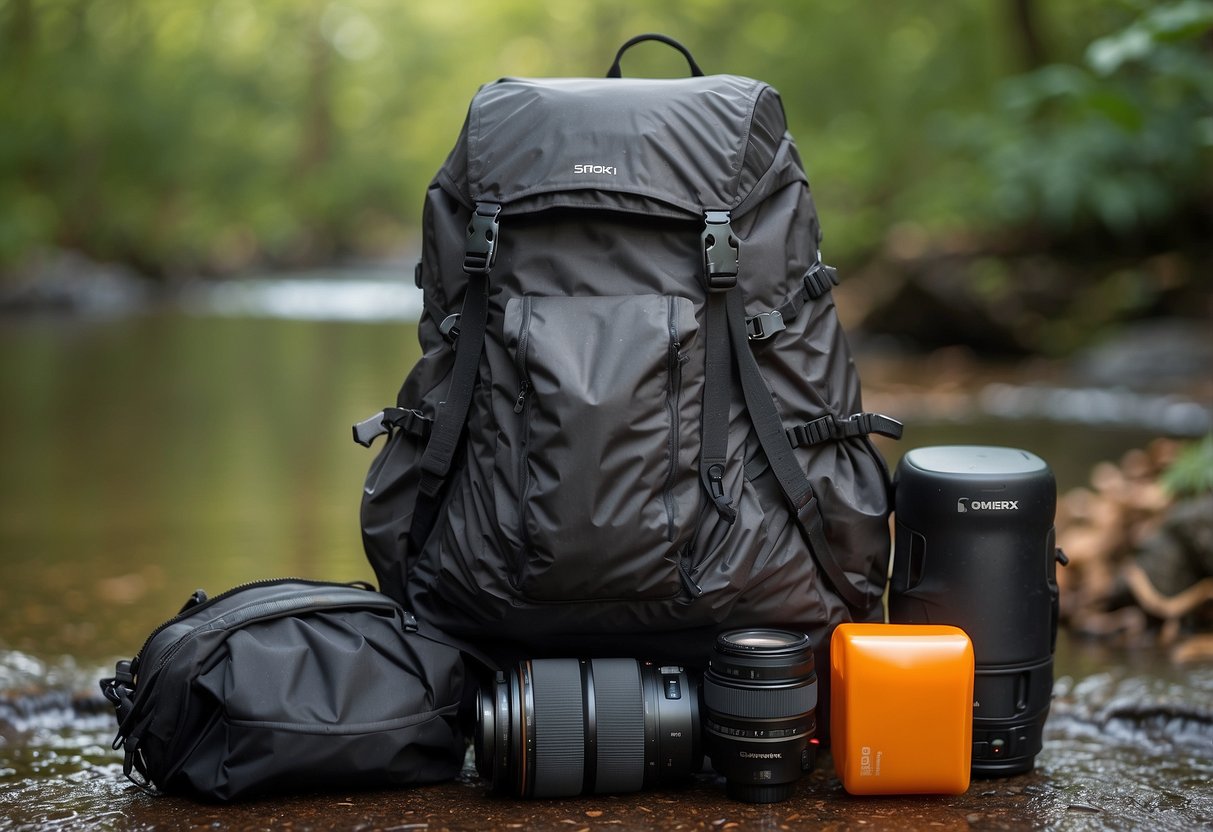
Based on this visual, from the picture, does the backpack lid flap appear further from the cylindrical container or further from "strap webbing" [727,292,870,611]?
the cylindrical container

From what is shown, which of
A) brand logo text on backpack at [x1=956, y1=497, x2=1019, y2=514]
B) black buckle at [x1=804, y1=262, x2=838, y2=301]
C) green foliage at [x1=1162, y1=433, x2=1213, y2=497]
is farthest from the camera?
green foliage at [x1=1162, y1=433, x2=1213, y2=497]

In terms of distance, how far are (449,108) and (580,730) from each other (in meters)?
39.5

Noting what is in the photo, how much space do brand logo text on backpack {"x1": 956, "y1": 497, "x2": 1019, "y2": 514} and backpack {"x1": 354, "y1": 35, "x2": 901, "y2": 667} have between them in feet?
0.62

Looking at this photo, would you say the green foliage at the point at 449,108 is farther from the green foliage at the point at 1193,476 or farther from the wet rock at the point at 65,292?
the green foliage at the point at 1193,476

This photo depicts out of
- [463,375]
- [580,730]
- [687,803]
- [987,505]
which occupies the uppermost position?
[463,375]

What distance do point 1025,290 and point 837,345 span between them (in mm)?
8164

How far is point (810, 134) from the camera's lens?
15.6 metres

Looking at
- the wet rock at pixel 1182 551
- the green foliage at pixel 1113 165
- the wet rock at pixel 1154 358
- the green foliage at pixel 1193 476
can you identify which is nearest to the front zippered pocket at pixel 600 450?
the wet rock at pixel 1182 551

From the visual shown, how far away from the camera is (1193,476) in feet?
13.0

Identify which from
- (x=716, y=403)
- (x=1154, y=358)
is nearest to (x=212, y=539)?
(x=716, y=403)

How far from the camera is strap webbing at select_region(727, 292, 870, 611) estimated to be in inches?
98.5

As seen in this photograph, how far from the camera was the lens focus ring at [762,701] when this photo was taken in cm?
232

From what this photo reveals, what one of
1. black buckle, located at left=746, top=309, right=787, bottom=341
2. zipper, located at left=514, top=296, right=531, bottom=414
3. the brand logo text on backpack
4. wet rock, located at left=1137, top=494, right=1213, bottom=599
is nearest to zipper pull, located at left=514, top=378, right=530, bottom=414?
zipper, located at left=514, top=296, right=531, bottom=414

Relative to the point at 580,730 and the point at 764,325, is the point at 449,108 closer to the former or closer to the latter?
the point at 764,325
